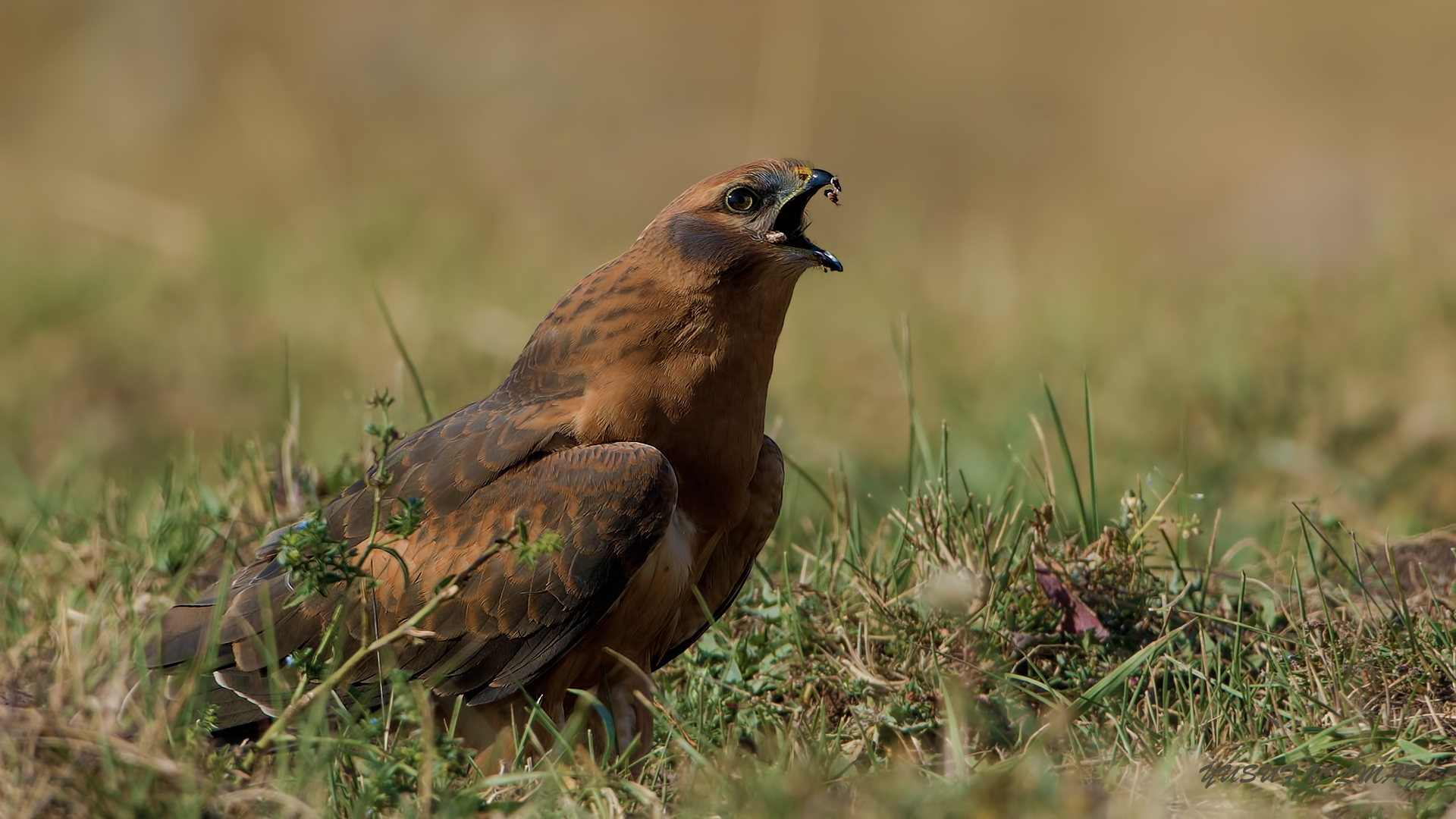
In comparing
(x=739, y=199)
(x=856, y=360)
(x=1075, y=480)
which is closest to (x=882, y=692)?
(x=1075, y=480)

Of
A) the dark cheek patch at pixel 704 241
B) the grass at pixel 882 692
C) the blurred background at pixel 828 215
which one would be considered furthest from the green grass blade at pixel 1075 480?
the dark cheek patch at pixel 704 241

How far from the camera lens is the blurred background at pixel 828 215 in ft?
23.7

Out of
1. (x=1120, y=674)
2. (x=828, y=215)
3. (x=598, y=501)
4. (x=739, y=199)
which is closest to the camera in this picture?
(x=1120, y=674)

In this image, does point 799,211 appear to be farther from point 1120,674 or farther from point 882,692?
point 1120,674

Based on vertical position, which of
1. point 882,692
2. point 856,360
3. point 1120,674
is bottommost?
point 856,360

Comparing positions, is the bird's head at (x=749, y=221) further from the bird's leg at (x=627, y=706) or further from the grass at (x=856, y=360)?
the bird's leg at (x=627, y=706)

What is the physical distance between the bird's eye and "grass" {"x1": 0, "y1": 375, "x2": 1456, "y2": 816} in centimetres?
94

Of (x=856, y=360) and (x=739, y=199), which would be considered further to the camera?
(x=856, y=360)

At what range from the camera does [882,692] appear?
13.3 ft

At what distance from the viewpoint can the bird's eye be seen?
14.6 ft

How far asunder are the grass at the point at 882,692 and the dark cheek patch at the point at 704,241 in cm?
88

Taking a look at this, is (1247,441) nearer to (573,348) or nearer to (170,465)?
(573,348)

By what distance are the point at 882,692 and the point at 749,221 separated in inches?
54.3

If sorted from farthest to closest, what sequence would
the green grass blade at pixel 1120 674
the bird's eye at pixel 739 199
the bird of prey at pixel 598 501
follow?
the bird's eye at pixel 739 199
the bird of prey at pixel 598 501
the green grass blade at pixel 1120 674
